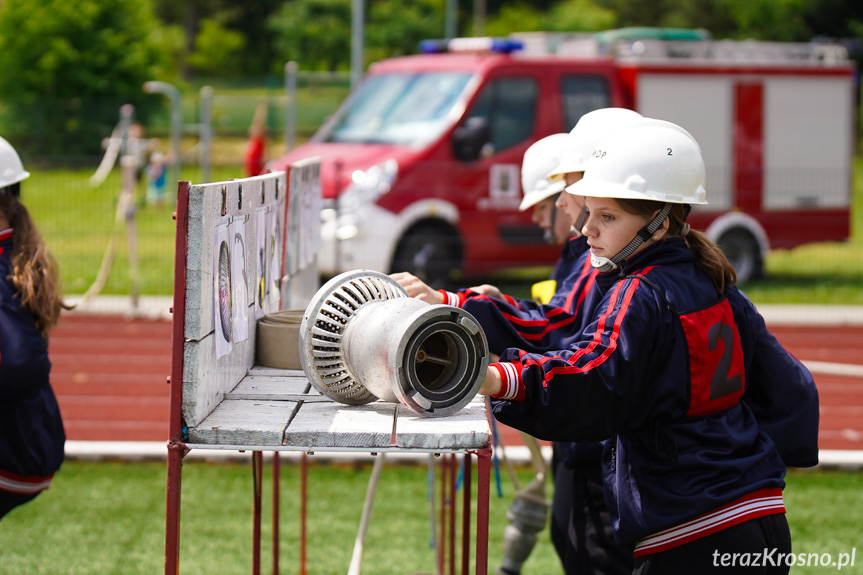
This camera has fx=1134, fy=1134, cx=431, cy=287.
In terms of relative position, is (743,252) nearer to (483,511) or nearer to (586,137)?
(586,137)

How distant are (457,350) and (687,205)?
79 cm

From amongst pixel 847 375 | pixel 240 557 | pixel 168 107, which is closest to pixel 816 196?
pixel 847 375

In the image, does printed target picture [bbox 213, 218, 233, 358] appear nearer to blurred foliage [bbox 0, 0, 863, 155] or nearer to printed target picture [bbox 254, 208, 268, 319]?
printed target picture [bbox 254, 208, 268, 319]

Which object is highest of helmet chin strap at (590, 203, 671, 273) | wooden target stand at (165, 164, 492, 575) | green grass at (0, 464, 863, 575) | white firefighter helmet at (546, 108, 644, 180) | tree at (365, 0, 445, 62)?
tree at (365, 0, 445, 62)

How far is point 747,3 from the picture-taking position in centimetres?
4588

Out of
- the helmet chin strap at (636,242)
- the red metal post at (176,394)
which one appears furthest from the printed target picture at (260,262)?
the helmet chin strap at (636,242)

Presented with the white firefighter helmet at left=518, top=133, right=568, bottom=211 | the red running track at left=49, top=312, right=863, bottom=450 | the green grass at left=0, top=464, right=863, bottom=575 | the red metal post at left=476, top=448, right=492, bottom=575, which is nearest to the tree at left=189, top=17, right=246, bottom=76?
the red running track at left=49, top=312, right=863, bottom=450

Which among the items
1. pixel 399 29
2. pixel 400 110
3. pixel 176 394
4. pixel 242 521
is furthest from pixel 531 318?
pixel 399 29

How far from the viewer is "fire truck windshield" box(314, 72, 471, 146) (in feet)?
40.8

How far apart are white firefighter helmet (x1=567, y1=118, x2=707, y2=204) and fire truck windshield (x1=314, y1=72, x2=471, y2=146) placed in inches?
363

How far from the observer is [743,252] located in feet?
46.1

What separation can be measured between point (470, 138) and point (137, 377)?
15.4ft

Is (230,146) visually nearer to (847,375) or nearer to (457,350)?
(847,375)

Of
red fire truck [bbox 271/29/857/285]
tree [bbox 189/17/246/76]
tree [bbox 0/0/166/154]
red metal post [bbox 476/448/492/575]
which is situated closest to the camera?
red metal post [bbox 476/448/492/575]
